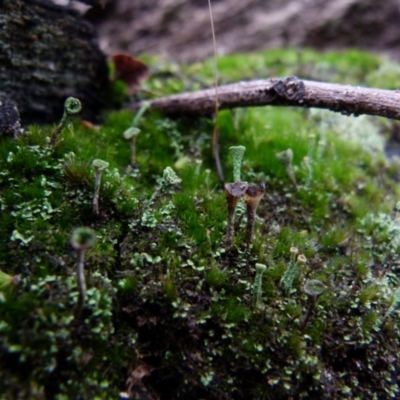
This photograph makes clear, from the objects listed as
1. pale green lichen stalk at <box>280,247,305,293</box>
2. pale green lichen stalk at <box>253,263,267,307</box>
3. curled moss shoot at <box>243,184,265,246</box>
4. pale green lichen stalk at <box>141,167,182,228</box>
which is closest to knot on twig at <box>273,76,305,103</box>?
curled moss shoot at <box>243,184,265,246</box>

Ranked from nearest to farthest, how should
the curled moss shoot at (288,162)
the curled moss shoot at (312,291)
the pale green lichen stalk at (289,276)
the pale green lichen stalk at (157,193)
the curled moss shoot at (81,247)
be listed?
the curled moss shoot at (81,247) < the curled moss shoot at (312,291) < the pale green lichen stalk at (289,276) < the pale green lichen stalk at (157,193) < the curled moss shoot at (288,162)

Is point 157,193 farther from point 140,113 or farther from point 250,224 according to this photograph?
point 140,113

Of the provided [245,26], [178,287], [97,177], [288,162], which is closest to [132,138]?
[97,177]

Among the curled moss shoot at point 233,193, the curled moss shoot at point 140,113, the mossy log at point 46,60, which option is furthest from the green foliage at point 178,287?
the mossy log at point 46,60

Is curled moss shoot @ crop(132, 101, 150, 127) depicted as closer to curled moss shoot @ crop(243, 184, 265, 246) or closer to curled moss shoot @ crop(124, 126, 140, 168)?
curled moss shoot @ crop(124, 126, 140, 168)

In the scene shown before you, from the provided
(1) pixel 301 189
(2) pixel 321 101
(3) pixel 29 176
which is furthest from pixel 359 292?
(3) pixel 29 176

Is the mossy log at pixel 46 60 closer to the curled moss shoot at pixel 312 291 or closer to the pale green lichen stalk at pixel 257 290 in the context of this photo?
the pale green lichen stalk at pixel 257 290
